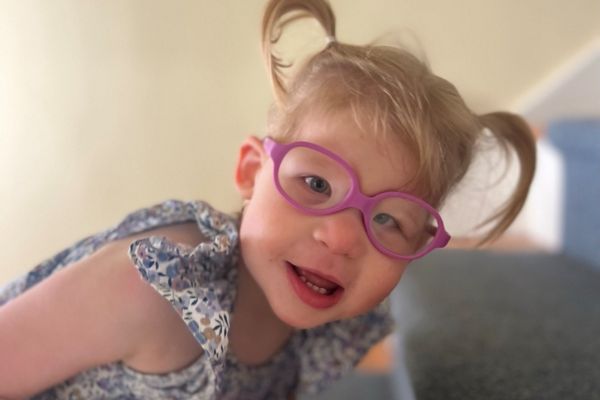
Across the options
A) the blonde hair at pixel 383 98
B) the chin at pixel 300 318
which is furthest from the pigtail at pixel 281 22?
the chin at pixel 300 318

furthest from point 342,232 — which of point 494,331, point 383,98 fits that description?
point 494,331

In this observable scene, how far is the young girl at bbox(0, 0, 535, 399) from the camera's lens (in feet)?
1.87

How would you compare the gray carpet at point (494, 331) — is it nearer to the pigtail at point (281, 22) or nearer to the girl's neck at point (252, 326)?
the girl's neck at point (252, 326)

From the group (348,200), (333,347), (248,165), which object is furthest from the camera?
(333,347)

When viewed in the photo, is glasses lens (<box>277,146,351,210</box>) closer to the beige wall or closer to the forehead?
the forehead

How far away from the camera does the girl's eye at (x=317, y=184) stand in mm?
581

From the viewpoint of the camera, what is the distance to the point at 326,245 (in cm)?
57

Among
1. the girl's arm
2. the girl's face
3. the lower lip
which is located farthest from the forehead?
the girl's arm

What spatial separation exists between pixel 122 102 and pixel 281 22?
277 mm

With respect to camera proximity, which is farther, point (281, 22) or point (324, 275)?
point (281, 22)

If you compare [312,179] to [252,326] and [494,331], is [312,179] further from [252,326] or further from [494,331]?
[494,331]

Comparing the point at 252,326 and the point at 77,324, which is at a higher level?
the point at 77,324

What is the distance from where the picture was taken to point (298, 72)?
66 centimetres

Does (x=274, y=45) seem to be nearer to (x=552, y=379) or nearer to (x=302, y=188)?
(x=302, y=188)
